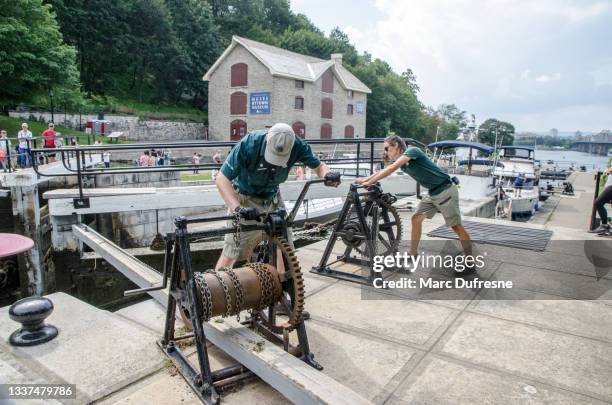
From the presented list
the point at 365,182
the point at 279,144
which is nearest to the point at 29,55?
the point at 365,182

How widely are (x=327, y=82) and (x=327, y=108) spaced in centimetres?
287

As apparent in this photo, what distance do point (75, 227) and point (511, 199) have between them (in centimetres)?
2022

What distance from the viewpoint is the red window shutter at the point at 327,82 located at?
50409 millimetres

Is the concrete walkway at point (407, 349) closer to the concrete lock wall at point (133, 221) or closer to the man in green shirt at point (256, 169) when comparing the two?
the man in green shirt at point (256, 169)

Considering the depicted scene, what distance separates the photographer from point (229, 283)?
3.22m

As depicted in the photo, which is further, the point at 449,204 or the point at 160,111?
the point at 160,111

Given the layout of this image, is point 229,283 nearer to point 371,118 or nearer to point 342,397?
point 342,397

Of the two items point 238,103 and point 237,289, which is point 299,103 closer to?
point 238,103

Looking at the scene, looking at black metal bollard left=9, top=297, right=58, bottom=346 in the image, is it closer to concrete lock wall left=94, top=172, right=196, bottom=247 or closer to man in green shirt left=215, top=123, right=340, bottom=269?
man in green shirt left=215, top=123, right=340, bottom=269

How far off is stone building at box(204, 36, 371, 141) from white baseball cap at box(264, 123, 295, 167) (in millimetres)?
41861

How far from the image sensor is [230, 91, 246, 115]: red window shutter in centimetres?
4678

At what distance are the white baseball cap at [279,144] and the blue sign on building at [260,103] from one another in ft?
139

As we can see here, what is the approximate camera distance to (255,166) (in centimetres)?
384

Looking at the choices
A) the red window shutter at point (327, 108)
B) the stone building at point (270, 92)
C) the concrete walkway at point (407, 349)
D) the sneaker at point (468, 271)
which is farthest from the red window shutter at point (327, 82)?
the concrete walkway at point (407, 349)
